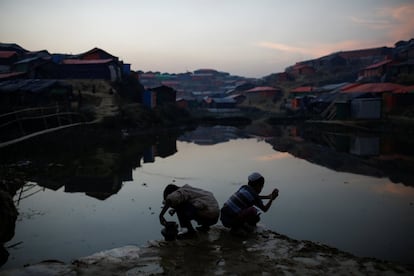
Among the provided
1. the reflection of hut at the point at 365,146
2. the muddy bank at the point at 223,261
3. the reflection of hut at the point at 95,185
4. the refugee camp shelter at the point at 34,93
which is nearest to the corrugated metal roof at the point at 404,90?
the reflection of hut at the point at 365,146

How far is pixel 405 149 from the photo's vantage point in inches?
922

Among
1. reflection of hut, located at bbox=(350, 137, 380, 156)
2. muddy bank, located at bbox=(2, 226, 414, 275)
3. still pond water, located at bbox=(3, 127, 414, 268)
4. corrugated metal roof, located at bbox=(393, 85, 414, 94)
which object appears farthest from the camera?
corrugated metal roof, located at bbox=(393, 85, 414, 94)

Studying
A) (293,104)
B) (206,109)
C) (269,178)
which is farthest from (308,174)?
(206,109)

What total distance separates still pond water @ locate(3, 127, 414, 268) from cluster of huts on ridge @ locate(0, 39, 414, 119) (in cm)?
2098

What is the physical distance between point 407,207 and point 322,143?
1781 cm

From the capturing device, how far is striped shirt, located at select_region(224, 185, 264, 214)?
6891 mm

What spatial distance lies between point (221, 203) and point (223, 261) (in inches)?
216

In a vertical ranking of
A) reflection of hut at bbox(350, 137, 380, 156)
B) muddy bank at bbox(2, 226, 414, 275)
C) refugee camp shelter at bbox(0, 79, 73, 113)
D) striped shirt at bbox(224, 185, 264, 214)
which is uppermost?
refugee camp shelter at bbox(0, 79, 73, 113)

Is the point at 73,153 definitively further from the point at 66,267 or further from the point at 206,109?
the point at 206,109

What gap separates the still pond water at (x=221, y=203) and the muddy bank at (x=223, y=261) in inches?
61.8

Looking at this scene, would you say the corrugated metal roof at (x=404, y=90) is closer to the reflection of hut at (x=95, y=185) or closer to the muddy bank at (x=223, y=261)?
the reflection of hut at (x=95, y=185)

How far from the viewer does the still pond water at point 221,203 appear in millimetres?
7875

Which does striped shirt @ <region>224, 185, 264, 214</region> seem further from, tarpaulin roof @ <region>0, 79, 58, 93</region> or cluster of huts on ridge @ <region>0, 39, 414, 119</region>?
tarpaulin roof @ <region>0, 79, 58, 93</region>

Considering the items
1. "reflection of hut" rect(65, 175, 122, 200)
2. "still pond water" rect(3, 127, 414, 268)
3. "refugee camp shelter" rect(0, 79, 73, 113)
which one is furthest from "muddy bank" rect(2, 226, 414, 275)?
"refugee camp shelter" rect(0, 79, 73, 113)
